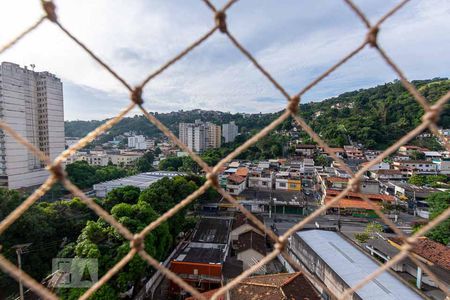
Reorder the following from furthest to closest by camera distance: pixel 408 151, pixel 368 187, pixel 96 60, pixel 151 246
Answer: pixel 408 151, pixel 368 187, pixel 151 246, pixel 96 60

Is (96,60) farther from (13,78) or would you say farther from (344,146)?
(344,146)

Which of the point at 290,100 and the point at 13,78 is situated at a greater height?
the point at 13,78

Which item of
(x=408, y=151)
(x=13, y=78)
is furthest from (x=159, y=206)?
(x=408, y=151)

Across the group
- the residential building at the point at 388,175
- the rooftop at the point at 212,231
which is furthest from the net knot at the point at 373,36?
the residential building at the point at 388,175

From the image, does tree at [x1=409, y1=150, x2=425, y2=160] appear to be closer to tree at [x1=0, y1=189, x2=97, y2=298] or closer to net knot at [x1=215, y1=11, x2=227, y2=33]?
tree at [x1=0, y1=189, x2=97, y2=298]

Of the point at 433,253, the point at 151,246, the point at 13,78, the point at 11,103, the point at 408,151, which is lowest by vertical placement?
the point at 433,253

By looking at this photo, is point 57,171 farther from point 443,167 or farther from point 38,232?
point 443,167

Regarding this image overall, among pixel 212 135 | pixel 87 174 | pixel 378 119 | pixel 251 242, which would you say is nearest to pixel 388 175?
pixel 251 242
